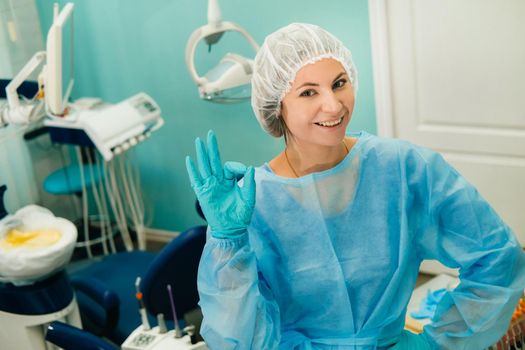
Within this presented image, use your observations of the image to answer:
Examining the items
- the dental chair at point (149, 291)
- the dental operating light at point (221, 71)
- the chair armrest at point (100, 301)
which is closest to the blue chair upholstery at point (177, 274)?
the dental chair at point (149, 291)

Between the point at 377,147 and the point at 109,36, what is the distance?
246 centimetres

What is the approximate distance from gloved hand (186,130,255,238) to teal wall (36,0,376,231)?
1.77m

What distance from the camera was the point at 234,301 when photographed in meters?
1.63

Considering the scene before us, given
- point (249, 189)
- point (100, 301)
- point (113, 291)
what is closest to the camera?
point (249, 189)

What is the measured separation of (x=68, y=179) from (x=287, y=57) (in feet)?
7.71

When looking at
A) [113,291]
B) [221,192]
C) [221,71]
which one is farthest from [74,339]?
[221,71]

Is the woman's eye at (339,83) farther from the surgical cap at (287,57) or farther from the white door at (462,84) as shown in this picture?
the white door at (462,84)

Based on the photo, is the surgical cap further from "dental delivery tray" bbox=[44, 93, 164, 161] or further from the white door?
"dental delivery tray" bbox=[44, 93, 164, 161]

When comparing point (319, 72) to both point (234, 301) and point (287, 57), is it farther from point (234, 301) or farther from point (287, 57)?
point (234, 301)

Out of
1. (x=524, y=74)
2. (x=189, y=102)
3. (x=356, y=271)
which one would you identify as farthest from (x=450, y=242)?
(x=189, y=102)

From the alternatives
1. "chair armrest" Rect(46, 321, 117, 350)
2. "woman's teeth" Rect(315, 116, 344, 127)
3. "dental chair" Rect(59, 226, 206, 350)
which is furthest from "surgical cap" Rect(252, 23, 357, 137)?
"dental chair" Rect(59, 226, 206, 350)

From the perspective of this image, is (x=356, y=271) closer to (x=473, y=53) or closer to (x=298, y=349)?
(x=298, y=349)

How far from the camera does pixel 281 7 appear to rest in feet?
10.9

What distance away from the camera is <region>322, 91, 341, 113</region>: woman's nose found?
159 cm
